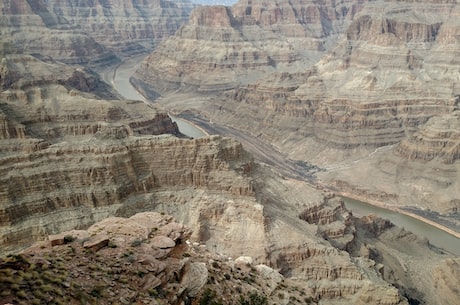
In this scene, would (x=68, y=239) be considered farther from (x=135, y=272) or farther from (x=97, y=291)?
(x=97, y=291)

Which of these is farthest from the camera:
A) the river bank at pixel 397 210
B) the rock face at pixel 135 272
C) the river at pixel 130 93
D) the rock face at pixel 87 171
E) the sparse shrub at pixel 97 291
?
the river at pixel 130 93

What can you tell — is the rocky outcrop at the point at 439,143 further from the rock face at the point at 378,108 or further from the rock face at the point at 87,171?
the rock face at the point at 87,171

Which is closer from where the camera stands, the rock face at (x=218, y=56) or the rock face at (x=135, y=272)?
the rock face at (x=135, y=272)

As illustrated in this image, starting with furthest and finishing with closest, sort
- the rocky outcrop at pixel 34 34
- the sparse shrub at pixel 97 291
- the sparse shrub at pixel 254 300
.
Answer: the rocky outcrop at pixel 34 34
the sparse shrub at pixel 254 300
the sparse shrub at pixel 97 291

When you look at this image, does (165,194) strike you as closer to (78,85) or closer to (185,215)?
(185,215)

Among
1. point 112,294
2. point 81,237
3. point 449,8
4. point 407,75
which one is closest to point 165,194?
point 81,237

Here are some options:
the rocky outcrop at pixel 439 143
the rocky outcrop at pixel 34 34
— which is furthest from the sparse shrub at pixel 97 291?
the rocky outcrop at pixel 34 34

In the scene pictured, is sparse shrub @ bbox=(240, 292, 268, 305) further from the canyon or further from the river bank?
the river bank

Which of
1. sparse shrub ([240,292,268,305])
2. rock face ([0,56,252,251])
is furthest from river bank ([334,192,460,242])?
sparse shrub ([240,292,268,305])

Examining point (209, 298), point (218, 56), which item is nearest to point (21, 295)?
point (209, 298)
